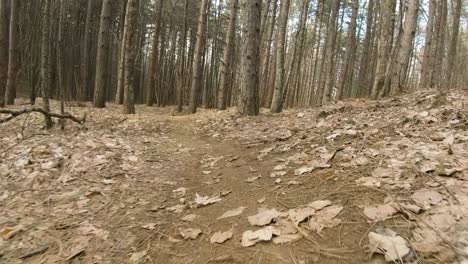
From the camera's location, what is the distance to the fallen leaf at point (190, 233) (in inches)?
112

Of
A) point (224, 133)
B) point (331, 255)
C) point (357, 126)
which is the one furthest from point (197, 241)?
point (224, 133)

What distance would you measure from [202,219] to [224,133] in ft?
11.6

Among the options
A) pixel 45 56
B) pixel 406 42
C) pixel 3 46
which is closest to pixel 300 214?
pixel 45 56

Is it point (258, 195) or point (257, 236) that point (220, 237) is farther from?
point (258, 195)

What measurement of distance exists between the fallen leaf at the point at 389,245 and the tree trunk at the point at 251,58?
17.9 feet

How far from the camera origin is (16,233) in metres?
3.11

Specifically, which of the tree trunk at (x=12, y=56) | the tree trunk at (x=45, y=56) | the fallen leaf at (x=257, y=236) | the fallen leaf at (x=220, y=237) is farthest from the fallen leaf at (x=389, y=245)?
the tree trunk at (x=12, y=56)

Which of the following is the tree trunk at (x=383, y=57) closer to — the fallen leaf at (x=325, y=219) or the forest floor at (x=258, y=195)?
the forest floor at (x=258, y=195)

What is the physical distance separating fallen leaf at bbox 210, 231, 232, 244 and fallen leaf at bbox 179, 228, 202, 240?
179 millimetres

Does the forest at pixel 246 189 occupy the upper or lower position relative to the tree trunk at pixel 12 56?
lower

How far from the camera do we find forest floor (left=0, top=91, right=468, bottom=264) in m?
2.35

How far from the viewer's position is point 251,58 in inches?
295

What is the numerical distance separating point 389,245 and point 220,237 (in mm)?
1220

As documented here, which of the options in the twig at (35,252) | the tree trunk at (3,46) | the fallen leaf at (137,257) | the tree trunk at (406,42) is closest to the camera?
the fallen leaf at (137,257)
